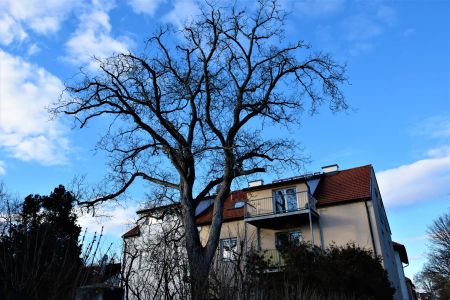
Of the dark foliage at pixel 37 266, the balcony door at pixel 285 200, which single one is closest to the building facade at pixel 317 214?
the balcony door at pixel 285 200

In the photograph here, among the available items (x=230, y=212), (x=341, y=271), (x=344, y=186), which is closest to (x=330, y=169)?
(x=344, y=186)

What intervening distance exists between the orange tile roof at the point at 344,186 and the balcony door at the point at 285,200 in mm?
1488

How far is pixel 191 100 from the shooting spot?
600 inches

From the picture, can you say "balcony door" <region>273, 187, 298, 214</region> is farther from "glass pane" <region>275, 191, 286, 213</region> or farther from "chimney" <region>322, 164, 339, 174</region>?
"chimney" <region>322, 164, 339, 174</region>

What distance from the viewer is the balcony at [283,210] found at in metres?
22.5

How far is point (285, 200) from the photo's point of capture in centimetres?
2406

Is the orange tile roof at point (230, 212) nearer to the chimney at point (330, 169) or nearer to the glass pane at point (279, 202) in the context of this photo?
the glass pane at point (279, 202)

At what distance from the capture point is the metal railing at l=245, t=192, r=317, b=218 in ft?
74.7

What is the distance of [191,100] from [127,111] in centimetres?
242

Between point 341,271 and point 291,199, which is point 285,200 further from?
point 341,271

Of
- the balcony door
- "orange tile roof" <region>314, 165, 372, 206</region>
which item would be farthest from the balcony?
"orange tile roof" <region>314, 165, 372, 206</region>

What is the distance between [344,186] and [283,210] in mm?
4131

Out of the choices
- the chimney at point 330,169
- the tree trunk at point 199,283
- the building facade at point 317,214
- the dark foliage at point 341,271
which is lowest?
the tree trunk at point 199,283

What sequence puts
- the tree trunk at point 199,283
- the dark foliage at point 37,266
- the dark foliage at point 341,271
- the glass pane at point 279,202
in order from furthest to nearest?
the glass pane at point 279,202, the dark foliage at point 341,271, the dark foliage at point 37,266, the tree trunk at point 199,283
